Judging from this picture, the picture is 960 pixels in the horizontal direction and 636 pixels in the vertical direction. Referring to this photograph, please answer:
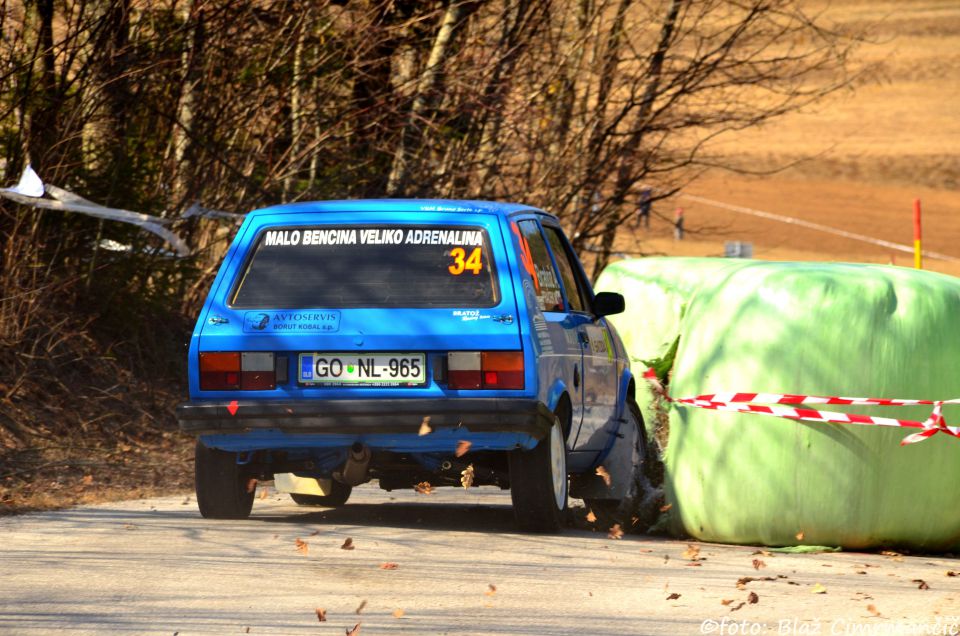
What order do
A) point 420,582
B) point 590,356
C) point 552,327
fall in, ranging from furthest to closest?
point 590,356 → point 552,327 → point 420,582

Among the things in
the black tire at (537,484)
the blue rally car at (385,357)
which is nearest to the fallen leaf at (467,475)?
the blue rally car at (385,357)

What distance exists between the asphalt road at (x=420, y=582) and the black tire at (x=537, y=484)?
116 mm

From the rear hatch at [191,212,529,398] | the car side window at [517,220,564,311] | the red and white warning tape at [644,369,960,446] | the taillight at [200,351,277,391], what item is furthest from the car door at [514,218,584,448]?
the taillight at [200,351,277,391]

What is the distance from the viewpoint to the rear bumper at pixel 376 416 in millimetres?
8070

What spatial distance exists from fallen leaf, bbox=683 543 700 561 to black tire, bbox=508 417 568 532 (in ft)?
2.31

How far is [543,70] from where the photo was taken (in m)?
17.8

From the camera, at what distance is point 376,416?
320 inches

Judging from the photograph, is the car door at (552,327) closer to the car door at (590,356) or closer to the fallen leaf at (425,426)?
Answer: the car door at (590,356)

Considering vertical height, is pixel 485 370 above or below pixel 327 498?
above

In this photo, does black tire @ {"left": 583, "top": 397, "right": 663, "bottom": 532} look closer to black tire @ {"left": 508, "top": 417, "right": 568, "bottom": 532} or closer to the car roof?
black tire @ {"left": 508, "top": 417, "right": 568, "bottom": 532}

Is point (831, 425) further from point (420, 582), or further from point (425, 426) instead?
point (420, 582)

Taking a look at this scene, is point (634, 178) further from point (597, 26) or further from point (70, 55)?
point (70, 55)

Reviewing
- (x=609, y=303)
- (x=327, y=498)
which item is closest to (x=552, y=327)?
(x=609, y=303)

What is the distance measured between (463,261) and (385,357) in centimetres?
64
